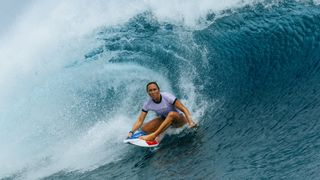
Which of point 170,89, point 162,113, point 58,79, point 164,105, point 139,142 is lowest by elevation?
point 139,142

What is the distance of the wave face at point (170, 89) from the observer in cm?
925

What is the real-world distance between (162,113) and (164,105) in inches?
9.9

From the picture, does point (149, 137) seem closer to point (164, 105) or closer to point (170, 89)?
point (164, 105)

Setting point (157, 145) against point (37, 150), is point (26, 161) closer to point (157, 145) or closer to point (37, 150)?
point (37, 150)

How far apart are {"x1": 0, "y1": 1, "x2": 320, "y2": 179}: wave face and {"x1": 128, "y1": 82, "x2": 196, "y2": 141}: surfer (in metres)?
0.28

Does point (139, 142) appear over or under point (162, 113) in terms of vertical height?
under

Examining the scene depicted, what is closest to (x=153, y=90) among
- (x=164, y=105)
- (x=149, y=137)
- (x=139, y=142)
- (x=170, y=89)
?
(x=164, y=105)

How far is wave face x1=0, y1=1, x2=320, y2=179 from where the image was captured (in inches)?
364

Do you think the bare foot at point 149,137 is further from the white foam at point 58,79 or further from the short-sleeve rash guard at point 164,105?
the white foam at point 58,79

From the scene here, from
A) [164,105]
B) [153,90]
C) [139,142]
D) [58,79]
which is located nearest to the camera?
[153,90]

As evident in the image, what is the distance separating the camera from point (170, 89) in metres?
13.4

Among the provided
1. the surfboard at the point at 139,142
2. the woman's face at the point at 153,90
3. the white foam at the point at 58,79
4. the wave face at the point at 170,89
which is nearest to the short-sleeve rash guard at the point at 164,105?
the woman's face at the point at 153,90

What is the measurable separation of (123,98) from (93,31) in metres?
4.61

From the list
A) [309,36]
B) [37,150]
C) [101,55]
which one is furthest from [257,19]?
[37,150]
